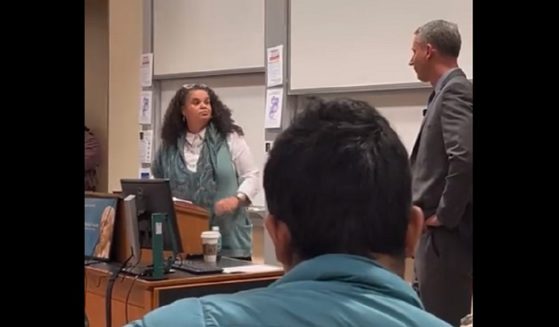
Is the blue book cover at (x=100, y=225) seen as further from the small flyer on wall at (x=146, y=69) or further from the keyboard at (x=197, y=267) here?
the small flyer on wall at (x=146, y=69)

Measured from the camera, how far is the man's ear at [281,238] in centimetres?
104

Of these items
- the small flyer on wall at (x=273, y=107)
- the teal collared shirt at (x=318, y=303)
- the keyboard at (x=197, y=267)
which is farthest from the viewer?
the small flyer on wall at (x=273, y=107)

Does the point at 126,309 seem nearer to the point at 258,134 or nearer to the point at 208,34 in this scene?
the point at 258,134

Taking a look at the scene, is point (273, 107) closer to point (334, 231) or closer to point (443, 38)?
point (443, 38)

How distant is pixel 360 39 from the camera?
4426 millimetres

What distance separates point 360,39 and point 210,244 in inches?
60.4

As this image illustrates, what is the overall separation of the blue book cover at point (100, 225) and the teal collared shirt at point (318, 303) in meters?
2.67

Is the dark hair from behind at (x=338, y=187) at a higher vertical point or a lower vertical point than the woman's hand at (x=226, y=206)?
higher

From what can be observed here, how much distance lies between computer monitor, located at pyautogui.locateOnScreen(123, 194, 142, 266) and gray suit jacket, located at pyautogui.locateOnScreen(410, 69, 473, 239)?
111 centimetres

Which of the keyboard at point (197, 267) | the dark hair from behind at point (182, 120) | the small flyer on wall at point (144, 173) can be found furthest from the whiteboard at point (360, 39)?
the small flyer on wall at point (144, 173)

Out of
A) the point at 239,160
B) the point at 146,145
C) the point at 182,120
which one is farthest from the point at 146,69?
the point at 239,160

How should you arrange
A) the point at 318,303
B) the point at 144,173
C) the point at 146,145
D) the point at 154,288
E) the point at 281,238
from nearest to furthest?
1. the point at 318,303
2. the point at 281,238
3. the point at 154,288
4. the point at 144,173
5. the point at 146,145

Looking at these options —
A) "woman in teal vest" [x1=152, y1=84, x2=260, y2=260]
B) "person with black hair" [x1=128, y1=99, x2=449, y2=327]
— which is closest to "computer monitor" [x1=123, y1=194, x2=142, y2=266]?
"woman in teal vest" [x1=152, y1=84, x2=260, y2=260]
